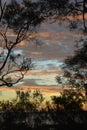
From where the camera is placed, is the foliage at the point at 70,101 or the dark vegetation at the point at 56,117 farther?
the foliage at the point at 70,101

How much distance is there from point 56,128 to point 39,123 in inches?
130

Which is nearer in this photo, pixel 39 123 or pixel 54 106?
pixel 39 123

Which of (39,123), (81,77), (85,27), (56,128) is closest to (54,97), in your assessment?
(81,77)

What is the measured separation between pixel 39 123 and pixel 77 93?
6.69 metres

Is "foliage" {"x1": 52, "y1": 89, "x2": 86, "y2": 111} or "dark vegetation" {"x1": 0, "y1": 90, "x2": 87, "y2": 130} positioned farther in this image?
"foliage" {"x1": 52, "y1": 89, "x2": 86, "y2": 111}

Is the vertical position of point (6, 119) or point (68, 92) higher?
point (6, 119)

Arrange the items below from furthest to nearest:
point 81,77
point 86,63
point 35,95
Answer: point 35,95 → point 81,77 → point 86,63

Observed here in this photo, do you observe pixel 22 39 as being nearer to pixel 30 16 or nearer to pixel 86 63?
pixel 30 16

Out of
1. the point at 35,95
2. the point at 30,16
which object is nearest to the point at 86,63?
the point at 30,16

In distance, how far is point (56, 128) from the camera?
3183 centimetres

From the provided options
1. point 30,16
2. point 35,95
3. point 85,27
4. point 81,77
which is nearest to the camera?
point 85,27

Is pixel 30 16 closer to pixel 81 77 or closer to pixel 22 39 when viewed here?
pixel 22 39

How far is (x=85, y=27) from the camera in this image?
29984 millimetres

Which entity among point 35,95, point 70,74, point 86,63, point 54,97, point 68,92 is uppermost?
point 86,63
